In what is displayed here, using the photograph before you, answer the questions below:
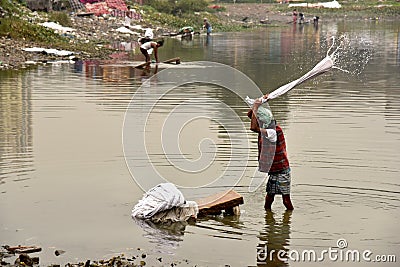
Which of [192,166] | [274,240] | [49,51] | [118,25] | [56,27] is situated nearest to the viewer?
[274,240]

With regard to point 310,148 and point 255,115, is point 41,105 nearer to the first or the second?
point 310,148

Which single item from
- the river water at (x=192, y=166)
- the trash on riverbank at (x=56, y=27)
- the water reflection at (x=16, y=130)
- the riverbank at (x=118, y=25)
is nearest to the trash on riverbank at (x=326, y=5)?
the riverbank at (x=118, y=25)

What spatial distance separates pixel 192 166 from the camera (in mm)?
11578

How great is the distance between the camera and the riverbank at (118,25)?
26.1 metres

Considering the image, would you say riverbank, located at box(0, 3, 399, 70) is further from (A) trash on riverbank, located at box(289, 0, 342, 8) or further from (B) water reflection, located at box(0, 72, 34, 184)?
(B) water reflection, located at box(0, 72, 34, 184)

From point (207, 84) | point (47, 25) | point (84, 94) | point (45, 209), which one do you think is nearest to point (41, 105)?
point (84, 94)

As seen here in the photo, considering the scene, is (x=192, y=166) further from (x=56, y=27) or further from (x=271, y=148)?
(x=56, y=27)

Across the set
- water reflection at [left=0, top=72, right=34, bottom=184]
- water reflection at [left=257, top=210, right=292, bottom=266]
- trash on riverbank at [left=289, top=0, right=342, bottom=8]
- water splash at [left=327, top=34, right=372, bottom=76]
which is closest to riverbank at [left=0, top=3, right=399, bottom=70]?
trash on riverbank at [left=289, top=0, right=342, bottom=8]

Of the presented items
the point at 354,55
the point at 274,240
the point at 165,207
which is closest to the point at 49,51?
the point at 354,55

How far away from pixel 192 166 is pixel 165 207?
3063 millimetres

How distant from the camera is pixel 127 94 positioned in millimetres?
18406

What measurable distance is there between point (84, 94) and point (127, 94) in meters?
0.94

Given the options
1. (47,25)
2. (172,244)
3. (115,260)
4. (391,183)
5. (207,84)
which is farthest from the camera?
(47,25)

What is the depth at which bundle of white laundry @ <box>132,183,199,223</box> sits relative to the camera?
8.53m
